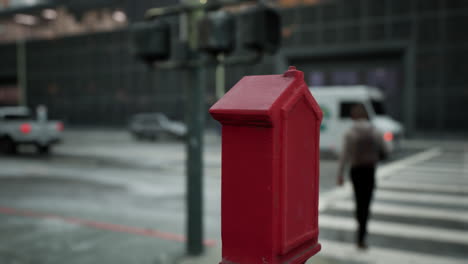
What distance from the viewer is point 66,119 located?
138ft

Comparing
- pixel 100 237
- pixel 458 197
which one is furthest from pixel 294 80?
pixel 458 197

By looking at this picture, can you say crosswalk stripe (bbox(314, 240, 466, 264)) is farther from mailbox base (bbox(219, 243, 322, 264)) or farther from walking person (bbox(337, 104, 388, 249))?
mailbox base (bbox(219, 243, 322, 264))

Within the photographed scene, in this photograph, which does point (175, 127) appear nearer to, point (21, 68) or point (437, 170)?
point (437, 170)

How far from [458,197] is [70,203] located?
26.5 ft

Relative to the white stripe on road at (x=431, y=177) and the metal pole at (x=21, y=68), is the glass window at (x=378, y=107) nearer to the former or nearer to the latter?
the white stripe on road at (x=431, y=177)

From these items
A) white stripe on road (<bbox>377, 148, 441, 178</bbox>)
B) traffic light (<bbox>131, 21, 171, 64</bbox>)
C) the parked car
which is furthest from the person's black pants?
the parked car

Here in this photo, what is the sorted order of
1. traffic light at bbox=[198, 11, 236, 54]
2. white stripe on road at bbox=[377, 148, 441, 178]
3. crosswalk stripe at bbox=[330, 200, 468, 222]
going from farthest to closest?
white stripe on road at bbox=[377, 148, 441, 178] → crosswalk stripe at bbox=[330, 200, 468, 222] → traffic light at bbox=[198, 11, 236, 54]

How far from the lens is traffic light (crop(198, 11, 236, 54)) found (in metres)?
4.30

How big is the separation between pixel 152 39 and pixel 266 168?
362 cm

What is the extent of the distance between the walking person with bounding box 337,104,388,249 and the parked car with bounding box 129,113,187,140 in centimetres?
1940

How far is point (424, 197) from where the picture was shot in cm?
860

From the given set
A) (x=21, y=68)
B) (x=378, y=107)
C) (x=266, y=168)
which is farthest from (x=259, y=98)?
(x=21, y=68)

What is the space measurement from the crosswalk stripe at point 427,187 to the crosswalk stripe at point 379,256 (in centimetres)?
453

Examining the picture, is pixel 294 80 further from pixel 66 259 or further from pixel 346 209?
pixel 346 209
